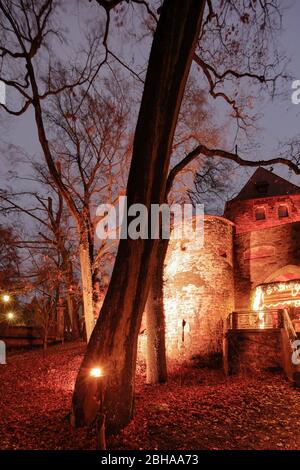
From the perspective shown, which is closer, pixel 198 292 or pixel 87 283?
pixel 87 283

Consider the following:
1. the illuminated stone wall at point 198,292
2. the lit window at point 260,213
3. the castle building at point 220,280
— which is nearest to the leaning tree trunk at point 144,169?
the illuminated stone wall at point 198,292

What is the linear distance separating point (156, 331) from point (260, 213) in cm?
1342

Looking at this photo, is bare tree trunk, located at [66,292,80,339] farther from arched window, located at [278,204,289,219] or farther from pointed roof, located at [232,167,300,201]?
arched window, located at [278,204,289,219]

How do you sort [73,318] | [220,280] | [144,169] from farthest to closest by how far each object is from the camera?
[73,318]
[220,280]
[144,169]

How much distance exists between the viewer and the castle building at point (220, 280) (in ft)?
46.1

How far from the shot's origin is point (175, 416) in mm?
5809

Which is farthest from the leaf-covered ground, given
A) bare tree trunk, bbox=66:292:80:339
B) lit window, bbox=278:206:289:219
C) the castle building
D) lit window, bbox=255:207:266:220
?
lit window, bbox=278:206:289:219

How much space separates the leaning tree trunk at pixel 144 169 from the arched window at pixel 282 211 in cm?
1689

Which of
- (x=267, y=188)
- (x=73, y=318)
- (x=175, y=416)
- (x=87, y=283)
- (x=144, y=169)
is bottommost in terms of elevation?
(x=175, y=416)

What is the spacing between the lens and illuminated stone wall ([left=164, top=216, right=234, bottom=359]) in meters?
13.8

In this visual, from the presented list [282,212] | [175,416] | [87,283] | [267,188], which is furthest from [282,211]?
[175,416]

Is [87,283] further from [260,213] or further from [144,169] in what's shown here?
[260,213]

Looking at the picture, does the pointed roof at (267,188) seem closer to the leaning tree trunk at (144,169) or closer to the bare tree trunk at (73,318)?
the bare tree trunk at (73,318)
